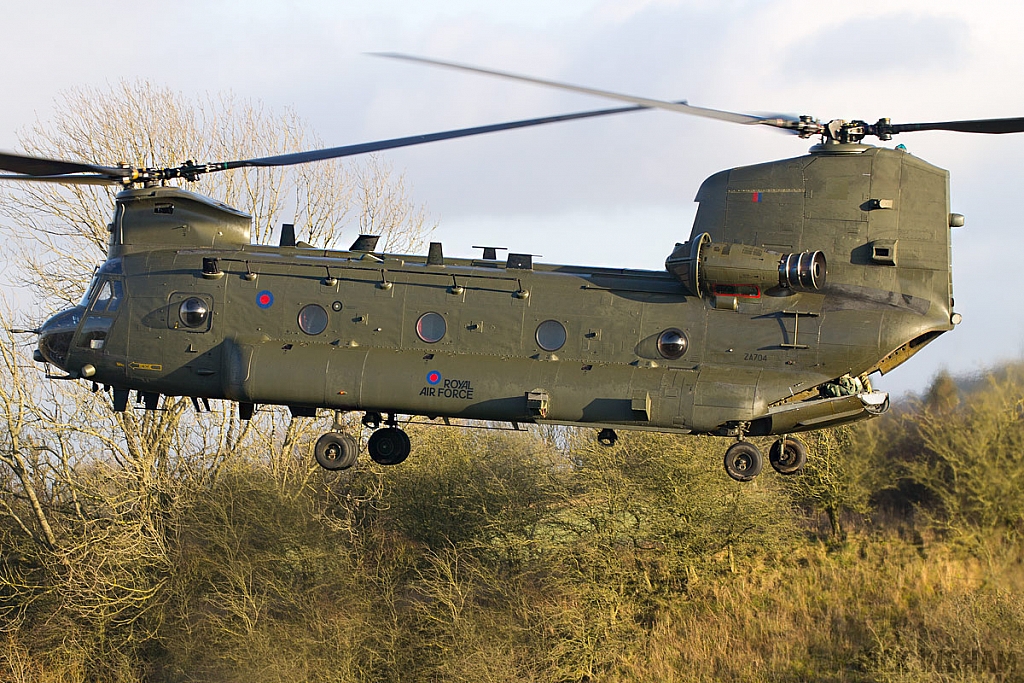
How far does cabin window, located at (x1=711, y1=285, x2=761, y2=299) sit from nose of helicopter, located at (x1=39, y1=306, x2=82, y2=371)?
9.43m

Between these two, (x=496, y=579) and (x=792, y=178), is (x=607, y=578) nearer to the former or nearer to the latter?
(x=496, y=579)

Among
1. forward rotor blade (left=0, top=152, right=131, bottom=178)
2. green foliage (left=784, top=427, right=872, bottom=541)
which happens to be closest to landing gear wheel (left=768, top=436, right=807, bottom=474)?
forward rotor blade (left=0, top=152, right=131, bottom=178)

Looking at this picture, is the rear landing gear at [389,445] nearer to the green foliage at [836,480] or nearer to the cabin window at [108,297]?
the cabin window at [108,297]

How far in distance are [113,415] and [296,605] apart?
31.6 feet

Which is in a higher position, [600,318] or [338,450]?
[600,318]

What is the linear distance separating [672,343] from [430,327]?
3381mm

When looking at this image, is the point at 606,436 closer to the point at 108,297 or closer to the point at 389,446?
the point at 389,446

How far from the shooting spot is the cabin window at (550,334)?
15438mm

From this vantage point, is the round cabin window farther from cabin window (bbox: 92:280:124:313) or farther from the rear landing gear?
the rear landing gear

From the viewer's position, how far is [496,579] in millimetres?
34750

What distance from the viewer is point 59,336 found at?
17.0 meters

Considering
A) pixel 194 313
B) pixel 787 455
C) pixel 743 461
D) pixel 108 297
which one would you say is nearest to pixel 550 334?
pixel 743 461

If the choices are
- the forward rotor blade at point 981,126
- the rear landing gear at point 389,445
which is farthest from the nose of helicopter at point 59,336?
the forward rotor blade at point 981,126

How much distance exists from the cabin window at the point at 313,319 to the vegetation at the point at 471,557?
62.1 ft
